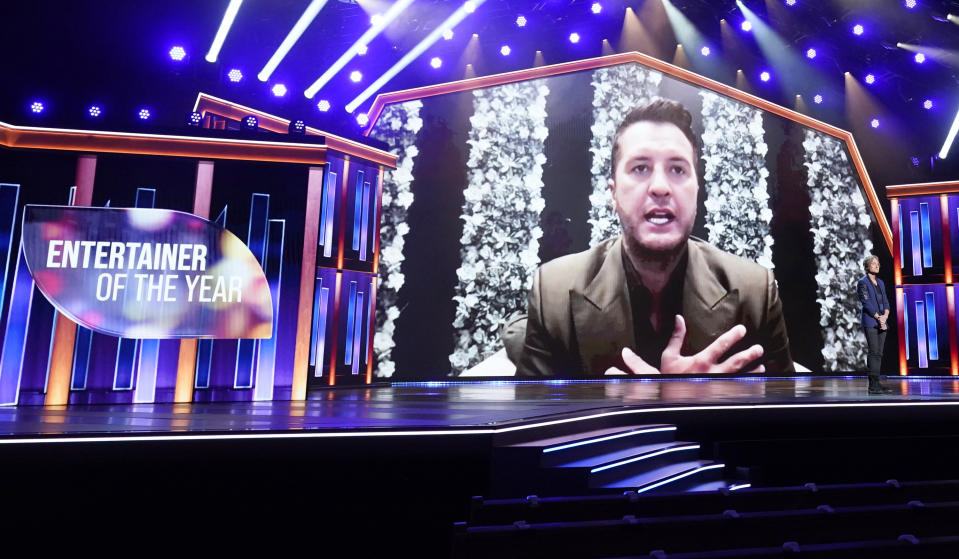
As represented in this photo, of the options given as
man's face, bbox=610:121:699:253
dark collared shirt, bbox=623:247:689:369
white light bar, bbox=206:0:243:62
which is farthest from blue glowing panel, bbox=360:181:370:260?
dark collared shirt, bbox=623:247:689:369

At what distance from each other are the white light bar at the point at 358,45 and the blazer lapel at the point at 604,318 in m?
4.27

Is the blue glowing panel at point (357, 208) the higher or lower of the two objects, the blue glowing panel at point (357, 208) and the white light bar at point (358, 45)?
the lower

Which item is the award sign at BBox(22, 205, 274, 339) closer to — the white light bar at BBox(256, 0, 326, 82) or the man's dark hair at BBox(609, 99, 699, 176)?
the white light bar at BBox(256, 0, 326, 82)

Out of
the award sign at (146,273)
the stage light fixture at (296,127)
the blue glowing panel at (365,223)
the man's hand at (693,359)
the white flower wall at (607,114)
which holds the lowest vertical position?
the man's hand at (693,359)

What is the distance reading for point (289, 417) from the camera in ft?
12.0

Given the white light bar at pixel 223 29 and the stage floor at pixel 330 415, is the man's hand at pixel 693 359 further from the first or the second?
the white light bar at pixel 223 29

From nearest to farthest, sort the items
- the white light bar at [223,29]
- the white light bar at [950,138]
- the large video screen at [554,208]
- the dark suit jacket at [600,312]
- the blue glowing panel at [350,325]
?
the white light bar at [223,29], the blue glowing panel at [350,325], the large video screen at [554,208], the dark suit jacket at [600,312], the white light bar at [950,138]

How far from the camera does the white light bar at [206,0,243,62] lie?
6.73 metres

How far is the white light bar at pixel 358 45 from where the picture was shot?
767 cm

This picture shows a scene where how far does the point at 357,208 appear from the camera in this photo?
747 cm

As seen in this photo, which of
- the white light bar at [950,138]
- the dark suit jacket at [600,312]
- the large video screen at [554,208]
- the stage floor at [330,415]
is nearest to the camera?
the stage floor at [330,415]

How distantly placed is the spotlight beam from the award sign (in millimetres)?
3776

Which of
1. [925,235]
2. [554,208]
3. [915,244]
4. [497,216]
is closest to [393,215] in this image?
[497,216]

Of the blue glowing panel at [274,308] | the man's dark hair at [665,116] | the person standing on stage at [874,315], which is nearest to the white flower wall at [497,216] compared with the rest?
the man's dark hair at [665,116]
